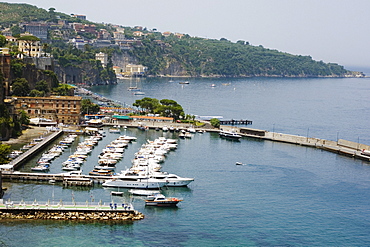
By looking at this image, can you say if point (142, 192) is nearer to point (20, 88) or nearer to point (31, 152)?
point (31, 152)

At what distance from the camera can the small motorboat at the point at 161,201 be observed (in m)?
30.7

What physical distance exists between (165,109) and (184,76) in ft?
404

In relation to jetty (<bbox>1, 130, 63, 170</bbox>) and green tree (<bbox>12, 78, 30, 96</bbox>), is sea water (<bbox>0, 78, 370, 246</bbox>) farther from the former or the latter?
green tree (<bbox>12, 78, 30, 96</bbox>)

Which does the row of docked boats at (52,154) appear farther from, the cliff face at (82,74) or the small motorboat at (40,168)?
the cliff face at (82,74)

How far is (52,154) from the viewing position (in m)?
41.3

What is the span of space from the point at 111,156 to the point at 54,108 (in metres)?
15.2

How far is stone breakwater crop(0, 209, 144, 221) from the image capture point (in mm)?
27456

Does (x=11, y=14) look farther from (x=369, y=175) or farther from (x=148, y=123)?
(x=369, y=175)

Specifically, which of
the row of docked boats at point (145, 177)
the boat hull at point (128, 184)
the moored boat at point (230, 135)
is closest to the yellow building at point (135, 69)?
the moored boat at point (230, 135)

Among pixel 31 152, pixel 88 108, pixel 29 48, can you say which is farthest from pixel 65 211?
pixel 29 48

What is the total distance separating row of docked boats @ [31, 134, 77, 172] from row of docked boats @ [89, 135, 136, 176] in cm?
292

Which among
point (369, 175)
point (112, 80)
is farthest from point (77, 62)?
point (369, 175)

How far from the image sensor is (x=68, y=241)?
25766mm

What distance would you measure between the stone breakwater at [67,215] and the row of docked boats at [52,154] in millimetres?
9189
